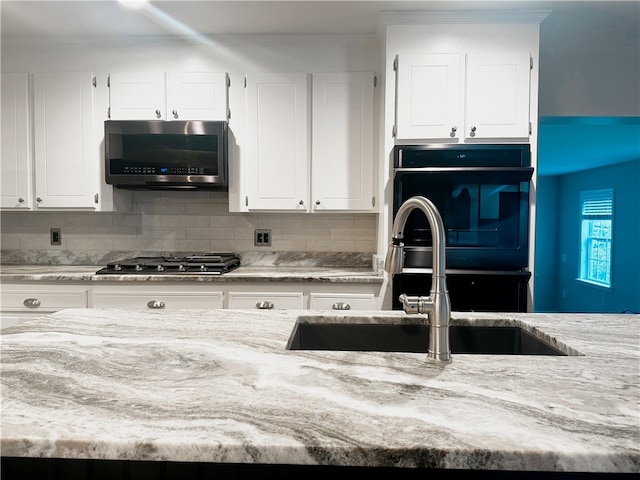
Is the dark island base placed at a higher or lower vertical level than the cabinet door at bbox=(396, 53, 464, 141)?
lower

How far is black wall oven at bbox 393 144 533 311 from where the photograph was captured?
96.6 inches

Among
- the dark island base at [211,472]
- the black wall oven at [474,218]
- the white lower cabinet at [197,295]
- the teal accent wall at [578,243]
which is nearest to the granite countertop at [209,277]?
the white lower cabinet at [197,295]

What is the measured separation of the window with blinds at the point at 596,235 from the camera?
690cm

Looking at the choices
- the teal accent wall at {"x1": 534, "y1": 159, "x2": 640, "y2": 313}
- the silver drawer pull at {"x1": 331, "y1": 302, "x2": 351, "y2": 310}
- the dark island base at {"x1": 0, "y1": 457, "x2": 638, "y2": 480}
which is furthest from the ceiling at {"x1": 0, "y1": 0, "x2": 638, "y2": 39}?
the teal accent wall at {"x1": 534, "y1": 159, "x2": 640, "y2": 313}

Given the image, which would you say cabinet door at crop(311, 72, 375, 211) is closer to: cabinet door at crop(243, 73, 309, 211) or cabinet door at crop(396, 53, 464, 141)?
cabinet door at crop(243, 73, 309, 211)

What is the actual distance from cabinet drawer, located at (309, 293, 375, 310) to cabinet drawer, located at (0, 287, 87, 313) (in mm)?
1467

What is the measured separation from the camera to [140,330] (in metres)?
1.19

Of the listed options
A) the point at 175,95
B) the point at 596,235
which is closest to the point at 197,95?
the point at 175,95

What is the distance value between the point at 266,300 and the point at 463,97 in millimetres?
1759

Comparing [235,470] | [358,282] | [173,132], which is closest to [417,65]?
[358,282]

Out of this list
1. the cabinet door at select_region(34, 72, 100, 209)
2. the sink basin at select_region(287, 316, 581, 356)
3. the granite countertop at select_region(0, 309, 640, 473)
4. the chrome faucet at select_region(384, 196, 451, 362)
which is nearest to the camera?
the granite countertop at select_region(0, 309, 640, 473)

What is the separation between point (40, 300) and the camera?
267 cm

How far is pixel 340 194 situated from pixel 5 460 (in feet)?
7.66

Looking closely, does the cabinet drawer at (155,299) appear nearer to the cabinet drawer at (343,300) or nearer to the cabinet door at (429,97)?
the cabinet drawer at (343,300)
